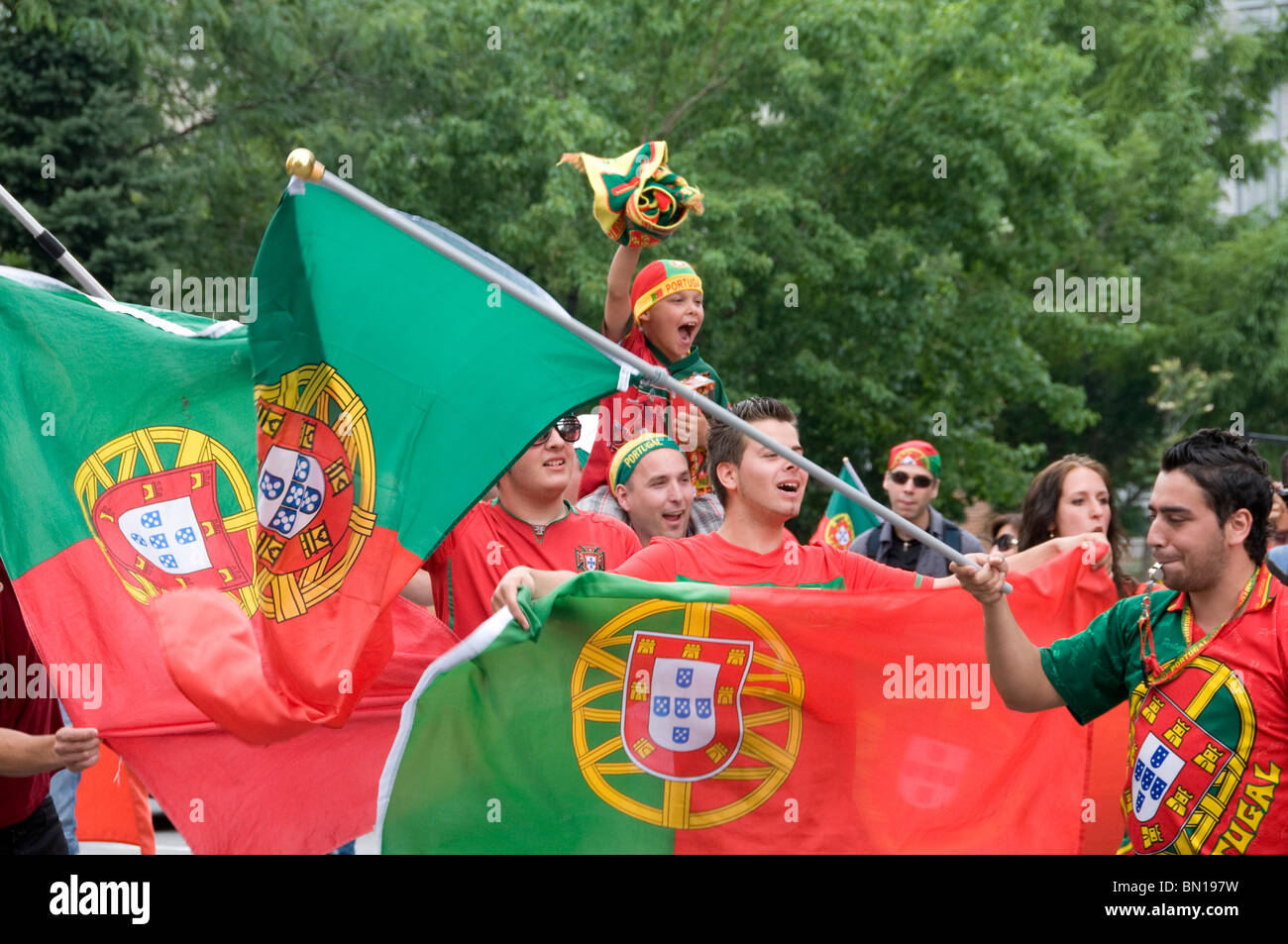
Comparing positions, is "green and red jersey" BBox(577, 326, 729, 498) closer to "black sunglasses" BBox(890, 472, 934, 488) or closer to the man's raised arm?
"black sunglasses" BBox(890, 472, 934, 488)

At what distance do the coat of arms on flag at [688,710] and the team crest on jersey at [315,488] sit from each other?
30.9 inches

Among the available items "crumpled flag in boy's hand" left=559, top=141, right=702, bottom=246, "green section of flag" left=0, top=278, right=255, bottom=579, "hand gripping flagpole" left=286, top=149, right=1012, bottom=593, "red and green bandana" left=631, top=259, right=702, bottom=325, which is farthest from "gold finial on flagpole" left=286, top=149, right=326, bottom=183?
"red and green bandana" left=631, top=259, right=702, bottom=325

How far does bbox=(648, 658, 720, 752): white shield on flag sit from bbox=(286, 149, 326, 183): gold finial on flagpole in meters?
1.71

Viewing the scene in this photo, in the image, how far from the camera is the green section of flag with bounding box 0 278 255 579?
4711mm

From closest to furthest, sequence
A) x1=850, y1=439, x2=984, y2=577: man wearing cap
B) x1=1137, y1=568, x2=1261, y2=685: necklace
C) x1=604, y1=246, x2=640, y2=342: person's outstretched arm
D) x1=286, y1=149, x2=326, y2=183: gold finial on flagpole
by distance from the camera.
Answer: x1=1137, y1=568, x2=1261, y2=685: necklace → x1=286, y1=149, x2=326, y2=183: gold finial on flagpole → x1=604, y1=246, x2=640, y2=342: person's outstretched arm → x1=850, y1=439, x2=984, y2=577: man wearing cap

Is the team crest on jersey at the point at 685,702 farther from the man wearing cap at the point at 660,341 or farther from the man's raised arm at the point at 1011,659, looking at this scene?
the man wearing cap at the point at 660,341

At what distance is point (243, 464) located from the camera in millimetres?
4852

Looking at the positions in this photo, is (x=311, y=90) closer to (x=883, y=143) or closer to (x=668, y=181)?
(x=883, y=143)

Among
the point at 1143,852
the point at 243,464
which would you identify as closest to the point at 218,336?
the point at 243,464

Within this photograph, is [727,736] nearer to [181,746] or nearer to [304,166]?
[181,746]

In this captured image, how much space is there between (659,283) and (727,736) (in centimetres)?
275

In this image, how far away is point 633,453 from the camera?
629cm

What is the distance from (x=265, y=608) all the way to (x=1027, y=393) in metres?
17.1

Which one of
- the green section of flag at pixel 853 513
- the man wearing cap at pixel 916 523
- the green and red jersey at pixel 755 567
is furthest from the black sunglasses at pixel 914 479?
the green and red jersey at pixel 755 567
